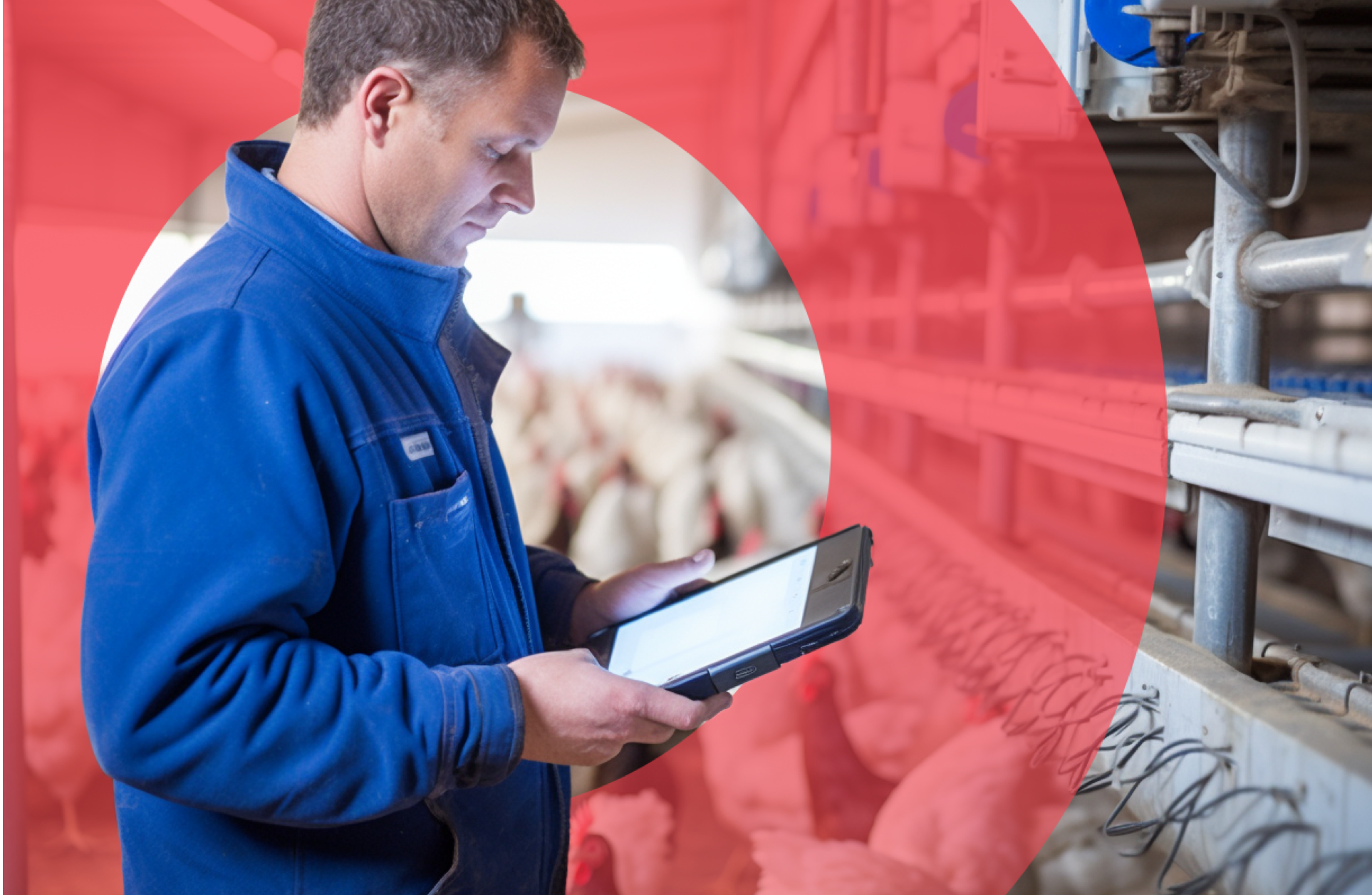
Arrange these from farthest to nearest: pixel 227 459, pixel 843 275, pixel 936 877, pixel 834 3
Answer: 1. pixel 843 275
2. pixel 834 3
3. pixel 936 877
4. pixel 227 459

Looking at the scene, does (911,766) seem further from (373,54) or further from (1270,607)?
(373,54)

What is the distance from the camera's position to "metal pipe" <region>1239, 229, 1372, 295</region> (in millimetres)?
670

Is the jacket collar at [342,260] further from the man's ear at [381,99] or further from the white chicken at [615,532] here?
the white chicken at [615,532]

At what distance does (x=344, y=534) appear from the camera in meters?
0.61

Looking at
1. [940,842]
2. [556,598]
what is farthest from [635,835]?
[556,598]

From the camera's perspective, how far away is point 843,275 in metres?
3.99

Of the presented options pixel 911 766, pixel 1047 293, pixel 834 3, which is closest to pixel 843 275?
pixel 834 3

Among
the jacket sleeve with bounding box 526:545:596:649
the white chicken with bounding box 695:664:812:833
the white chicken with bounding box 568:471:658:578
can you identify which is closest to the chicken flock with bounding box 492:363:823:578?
the white chicken with bounding box 568:471:658:578

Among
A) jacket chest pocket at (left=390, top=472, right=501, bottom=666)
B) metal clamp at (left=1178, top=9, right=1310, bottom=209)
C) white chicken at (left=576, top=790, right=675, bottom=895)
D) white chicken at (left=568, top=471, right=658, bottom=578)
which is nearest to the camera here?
jacket chest pocket at (left=390, top=472, right=501, bottom=666)

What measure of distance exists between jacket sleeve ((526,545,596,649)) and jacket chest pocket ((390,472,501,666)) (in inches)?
9.8

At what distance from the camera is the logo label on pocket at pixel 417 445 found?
656mm

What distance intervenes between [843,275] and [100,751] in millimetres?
3674

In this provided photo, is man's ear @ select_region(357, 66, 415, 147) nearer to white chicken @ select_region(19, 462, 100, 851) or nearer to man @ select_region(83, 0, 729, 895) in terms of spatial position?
man @ select_region(83, 0, 729, 895)

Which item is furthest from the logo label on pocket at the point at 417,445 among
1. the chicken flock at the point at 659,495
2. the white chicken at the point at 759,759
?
the chicken flock at the point at 659,495
